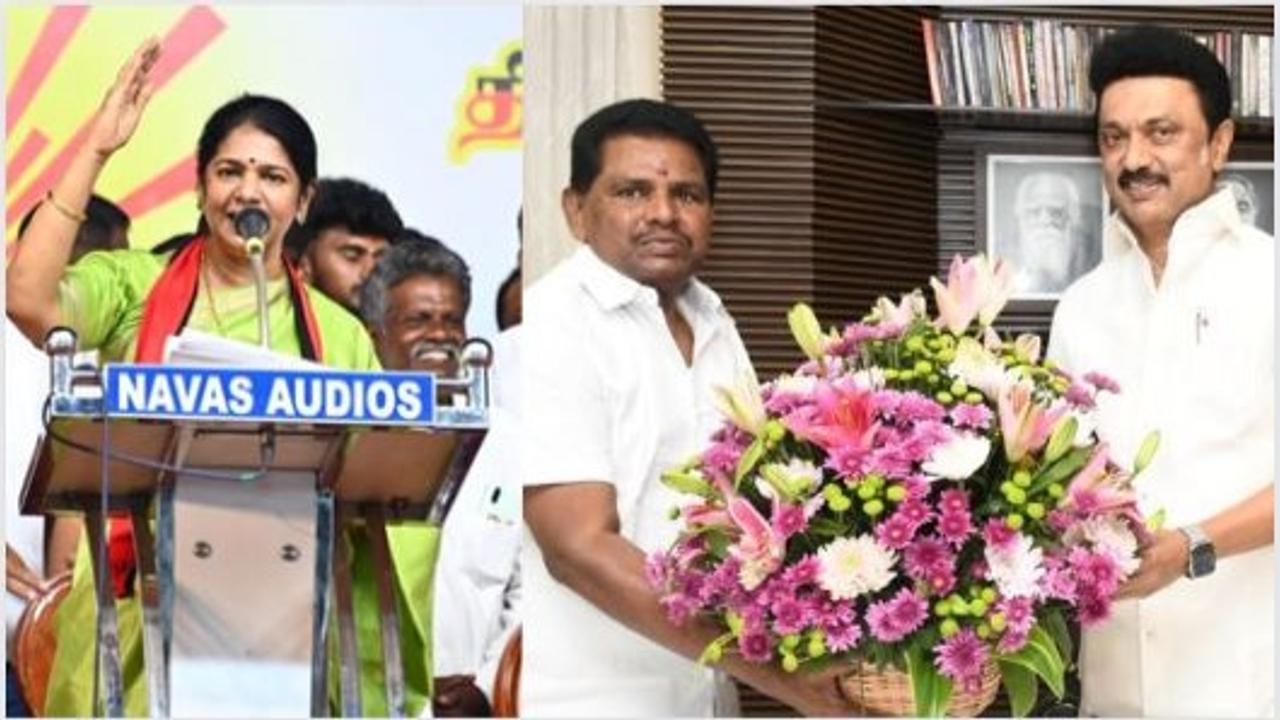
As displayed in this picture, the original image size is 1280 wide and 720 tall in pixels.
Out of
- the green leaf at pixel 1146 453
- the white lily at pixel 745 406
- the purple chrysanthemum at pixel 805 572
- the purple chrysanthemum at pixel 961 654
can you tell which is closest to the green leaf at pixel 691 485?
the white lily at pixel 745 406

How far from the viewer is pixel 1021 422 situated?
3.51m

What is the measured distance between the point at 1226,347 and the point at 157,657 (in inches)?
85.5

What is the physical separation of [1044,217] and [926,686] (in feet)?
4.70

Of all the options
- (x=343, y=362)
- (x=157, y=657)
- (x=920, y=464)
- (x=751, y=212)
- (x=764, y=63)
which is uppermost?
(x=764, y=63)

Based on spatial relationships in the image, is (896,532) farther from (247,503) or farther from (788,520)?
(247,503)

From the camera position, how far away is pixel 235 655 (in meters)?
4.30

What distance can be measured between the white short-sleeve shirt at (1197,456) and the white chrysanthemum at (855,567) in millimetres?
915

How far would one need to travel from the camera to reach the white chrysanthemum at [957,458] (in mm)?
3486

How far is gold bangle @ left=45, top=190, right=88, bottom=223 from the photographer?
4359 mm

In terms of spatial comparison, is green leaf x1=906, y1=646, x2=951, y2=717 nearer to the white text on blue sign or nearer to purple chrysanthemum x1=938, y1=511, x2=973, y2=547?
purple chrysanthemum x1=938, y1=511, x2=973, y2=547

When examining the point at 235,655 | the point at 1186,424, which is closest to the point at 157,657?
the point at 235,655

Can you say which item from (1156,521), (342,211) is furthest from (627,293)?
(1156,521)

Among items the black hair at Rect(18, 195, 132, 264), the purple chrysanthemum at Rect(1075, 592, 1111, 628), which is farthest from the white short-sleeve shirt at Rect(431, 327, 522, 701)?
the purple chrysanthemum at Rect(1075, 592, 1111, 628)

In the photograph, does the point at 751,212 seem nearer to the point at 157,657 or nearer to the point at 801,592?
the point at 801,592
